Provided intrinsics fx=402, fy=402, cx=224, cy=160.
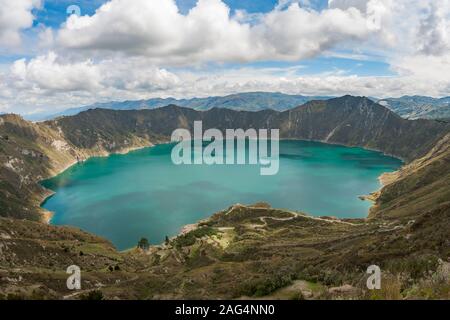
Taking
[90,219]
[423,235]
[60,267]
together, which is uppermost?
[423,235]

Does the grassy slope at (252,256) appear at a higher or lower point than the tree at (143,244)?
higher

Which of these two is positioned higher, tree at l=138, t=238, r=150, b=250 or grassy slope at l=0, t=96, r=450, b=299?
grassy slope at l=0, t=96, r=450, b=299

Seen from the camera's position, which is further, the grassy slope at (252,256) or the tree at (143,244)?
the tree at (143,244)

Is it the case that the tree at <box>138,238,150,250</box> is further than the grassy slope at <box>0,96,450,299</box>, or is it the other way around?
the tree at <box>138,238,150,250</box>

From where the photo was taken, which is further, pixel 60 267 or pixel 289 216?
pixel 289 216

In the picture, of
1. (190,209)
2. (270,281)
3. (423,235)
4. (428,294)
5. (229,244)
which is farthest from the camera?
(190,209)

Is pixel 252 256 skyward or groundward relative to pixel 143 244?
skyward

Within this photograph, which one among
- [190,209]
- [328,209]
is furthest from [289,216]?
[190,209]

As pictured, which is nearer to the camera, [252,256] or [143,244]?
[252,256]
